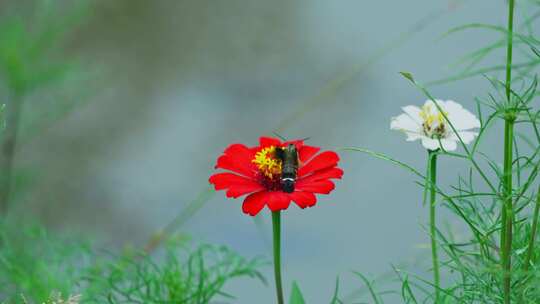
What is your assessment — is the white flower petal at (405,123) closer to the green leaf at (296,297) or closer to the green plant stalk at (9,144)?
the green leaf at (296,297)

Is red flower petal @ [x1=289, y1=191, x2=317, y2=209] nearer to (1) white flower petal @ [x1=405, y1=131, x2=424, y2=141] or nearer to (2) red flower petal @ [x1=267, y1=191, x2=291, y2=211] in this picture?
(2) red flower petal @ [x1=267, y1=191, x2=291, y2=211]

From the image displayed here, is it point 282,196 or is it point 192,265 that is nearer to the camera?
point 282,196

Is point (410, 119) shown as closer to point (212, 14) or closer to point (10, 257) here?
point (10, 257)

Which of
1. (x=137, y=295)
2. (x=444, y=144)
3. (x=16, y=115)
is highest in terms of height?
(x=16, y=115)

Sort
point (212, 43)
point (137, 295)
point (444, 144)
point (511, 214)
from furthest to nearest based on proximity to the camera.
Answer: point (212, 43), point (137, 295), point (444, 144), point (511, 214)

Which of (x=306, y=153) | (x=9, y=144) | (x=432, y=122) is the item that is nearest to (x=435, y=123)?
(x=432, y=122)

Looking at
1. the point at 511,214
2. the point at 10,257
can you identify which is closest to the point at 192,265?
the point at 10,257

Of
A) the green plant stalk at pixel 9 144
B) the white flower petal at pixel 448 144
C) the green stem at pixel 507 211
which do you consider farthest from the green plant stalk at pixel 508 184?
the green plant stalk at pixel 9 144

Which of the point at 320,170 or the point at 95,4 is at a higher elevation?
the point at 95,4
